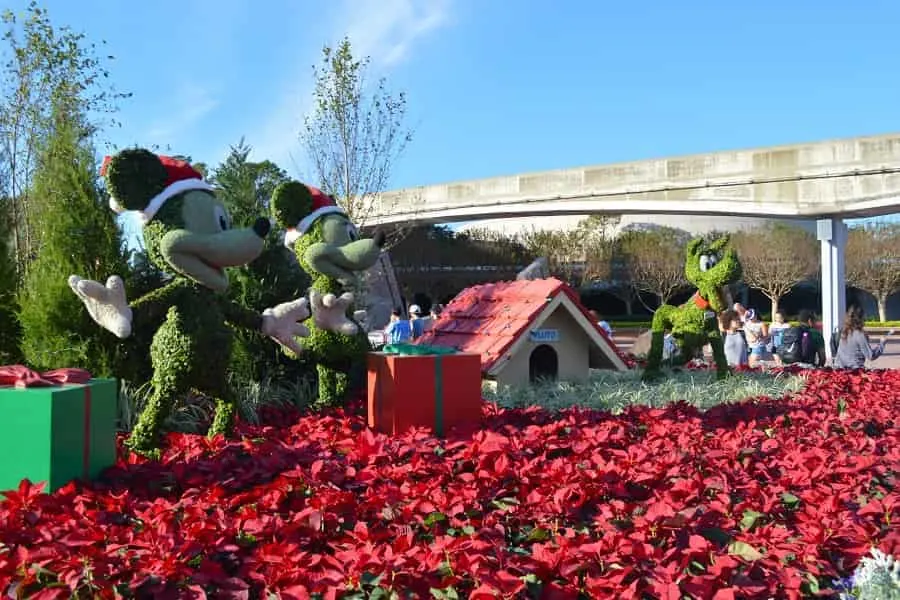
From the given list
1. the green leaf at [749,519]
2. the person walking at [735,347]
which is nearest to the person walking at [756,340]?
the person walking at [735,347]

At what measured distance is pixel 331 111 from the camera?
43.4ft

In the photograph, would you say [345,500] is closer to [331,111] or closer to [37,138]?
[37,138]

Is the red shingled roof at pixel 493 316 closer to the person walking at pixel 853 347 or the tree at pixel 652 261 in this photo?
the person walking at pixel 853 347

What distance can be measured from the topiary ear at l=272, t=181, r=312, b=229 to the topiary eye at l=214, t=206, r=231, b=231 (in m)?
0.88

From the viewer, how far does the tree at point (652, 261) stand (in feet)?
116

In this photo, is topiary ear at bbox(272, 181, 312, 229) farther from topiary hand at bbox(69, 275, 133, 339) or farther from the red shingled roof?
the red shingled roof

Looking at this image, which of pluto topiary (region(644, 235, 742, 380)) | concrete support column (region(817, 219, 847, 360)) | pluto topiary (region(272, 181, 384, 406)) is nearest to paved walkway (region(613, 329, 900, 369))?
concrete support column (region(817, 219, 847, 360))

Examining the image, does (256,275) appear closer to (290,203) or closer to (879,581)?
(290,203)

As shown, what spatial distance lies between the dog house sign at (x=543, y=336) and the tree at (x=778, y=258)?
2900cm

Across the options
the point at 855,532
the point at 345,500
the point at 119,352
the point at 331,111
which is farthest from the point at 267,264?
the point at 331,111

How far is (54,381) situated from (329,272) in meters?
2.50

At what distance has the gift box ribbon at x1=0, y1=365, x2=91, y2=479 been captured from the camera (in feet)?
11.3

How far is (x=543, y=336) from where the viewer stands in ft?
23.9

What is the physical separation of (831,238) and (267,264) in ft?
49.1
